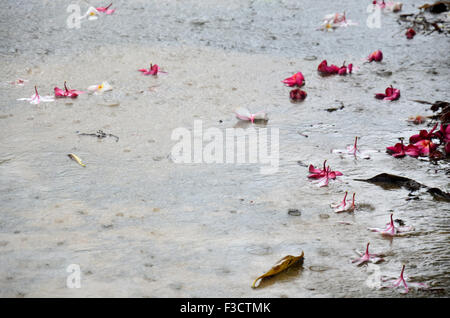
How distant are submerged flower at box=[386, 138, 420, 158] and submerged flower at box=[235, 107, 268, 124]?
0.62m

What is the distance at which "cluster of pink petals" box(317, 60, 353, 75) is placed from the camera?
3.00 m

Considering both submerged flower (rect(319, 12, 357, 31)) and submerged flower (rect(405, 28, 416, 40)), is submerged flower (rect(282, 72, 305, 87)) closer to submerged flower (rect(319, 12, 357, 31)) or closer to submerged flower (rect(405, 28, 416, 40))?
submerged flower (rect(319, 12, 357, 31))

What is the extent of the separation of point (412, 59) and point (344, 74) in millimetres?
479

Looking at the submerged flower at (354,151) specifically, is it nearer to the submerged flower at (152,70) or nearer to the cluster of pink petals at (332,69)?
the cluster of pink petals at (332,69)

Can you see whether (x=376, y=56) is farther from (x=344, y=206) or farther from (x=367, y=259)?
(x=367, y=259)

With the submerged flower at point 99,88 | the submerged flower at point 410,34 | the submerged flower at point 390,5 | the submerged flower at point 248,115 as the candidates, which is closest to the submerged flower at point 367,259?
the submerged flower at point 248,115

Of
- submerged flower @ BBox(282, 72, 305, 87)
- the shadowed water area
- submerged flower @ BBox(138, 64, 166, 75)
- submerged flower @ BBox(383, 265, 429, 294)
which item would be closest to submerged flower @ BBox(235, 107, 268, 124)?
the shadowed water area

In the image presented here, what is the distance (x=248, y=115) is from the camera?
101 inches

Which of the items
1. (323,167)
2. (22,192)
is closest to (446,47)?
(323,167)

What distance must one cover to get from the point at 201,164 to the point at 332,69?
3.92ft

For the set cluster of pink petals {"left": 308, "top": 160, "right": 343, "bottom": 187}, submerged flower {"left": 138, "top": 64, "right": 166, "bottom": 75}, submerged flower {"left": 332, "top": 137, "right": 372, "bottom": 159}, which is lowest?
cluster of pink petals {"left": 308, "top": 160, "right": 343, "bottom": 187}

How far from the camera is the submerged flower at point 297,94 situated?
2754 mm

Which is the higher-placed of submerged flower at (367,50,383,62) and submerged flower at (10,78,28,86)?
submerged flower at (367,50,383,62)
